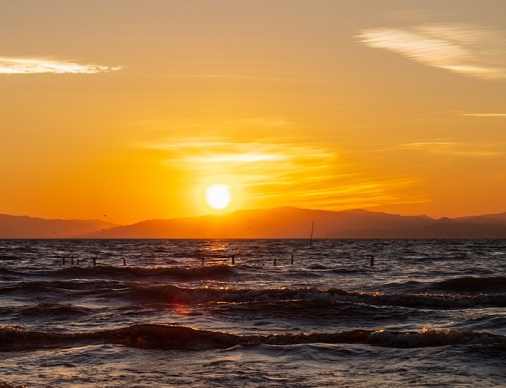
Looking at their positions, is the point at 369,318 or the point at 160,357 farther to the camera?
the point at 369,318

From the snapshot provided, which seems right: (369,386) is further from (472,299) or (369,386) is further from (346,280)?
(346,280)

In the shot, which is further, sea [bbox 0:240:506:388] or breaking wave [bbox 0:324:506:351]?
breaking wave [bbox 0:324:506:351]

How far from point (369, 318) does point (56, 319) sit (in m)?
13.0

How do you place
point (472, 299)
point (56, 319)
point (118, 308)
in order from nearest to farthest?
point (56, 319) < point (118, 308) < point (472, 299)

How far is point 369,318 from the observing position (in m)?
31.5

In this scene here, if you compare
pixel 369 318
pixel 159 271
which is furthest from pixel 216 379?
pixel 159 271

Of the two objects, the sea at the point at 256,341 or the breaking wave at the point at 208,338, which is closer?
the sea at the point at 256,341

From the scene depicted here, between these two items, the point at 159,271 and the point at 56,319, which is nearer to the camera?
the point at 56,319

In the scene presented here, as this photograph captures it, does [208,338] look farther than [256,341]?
Yes

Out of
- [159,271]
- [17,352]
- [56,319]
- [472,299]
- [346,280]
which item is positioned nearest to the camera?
[17,352]

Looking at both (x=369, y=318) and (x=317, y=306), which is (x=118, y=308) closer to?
(x=317, y=306)

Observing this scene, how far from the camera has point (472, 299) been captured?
3831cm

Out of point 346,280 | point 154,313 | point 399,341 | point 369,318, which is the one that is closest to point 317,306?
point 369,318

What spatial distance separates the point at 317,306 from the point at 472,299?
361 inches
